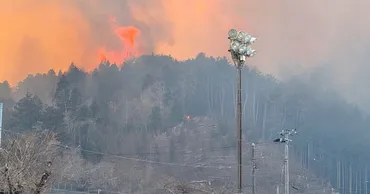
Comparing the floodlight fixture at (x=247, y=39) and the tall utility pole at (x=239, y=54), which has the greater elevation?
the floodlight fixture at (x=247, y=39)

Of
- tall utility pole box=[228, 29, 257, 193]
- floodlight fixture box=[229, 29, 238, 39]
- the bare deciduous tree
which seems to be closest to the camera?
tall utility pole box=[228, 29, 257, 193]

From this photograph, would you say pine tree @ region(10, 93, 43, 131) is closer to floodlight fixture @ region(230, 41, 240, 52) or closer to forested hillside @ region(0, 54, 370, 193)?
forested hillside @ region(0, 54, 370, 193)

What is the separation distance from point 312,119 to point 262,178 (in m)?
28.9

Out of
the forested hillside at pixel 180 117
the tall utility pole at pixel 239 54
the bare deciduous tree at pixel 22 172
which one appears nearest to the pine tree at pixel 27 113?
the forested hillside at pixel 180 117

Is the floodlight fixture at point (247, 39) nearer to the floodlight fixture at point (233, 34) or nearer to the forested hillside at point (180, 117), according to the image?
the floodlight fixture at point (233, 34)

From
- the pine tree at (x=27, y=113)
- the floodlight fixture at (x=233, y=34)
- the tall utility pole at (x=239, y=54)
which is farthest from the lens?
the pine tree at (x=27, y=113)

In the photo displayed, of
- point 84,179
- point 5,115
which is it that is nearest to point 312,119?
point 84,179

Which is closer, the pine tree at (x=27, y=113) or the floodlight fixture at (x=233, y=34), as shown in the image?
the floodlight fixture at (x=233, y=34)

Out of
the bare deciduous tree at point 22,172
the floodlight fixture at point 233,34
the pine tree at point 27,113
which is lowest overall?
the bare deciduous tree at point 22,172

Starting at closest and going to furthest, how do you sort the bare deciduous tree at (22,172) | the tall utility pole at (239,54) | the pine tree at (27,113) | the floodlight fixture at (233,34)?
the tall utility pole at (239,54)
the floodlight fixture at (233,34)
the bare deciduous tree at (22,172)
the pine tree at (27,113)

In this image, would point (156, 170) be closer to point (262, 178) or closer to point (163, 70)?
point (262, 178)

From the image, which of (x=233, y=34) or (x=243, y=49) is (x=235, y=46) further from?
(x=233, y=34)

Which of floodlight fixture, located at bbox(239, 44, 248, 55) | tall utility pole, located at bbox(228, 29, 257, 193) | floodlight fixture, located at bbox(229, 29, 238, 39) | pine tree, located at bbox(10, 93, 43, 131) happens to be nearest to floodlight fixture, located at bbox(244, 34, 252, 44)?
tall utility pole, located at bbox(228, 29, 257, 193)

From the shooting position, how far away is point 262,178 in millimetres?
83500
